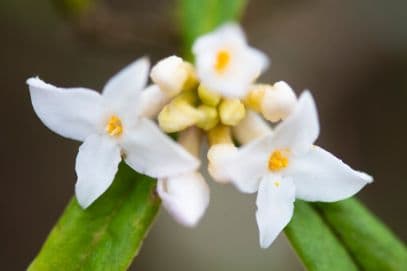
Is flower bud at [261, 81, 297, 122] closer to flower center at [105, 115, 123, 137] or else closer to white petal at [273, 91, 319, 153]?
white petal at [273, 91, 319, 153]

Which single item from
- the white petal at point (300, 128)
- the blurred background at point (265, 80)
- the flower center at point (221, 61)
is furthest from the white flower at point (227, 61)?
the blurred background at point (265, 80)

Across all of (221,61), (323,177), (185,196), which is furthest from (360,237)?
(221,61)

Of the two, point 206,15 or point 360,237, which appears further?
point 206,15

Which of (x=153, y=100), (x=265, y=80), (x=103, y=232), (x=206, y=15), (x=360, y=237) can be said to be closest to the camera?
(x=153, y=100)

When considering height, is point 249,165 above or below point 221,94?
below

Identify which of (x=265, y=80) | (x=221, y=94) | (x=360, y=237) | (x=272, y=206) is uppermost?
(x=221, y=94)

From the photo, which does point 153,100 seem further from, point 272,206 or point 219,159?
point 272,206

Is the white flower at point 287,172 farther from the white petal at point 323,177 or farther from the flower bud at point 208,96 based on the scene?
the flower bud at point 208,96

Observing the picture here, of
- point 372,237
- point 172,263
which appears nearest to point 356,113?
point 172,263
